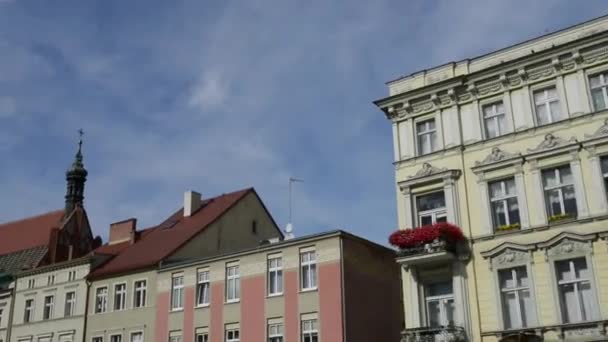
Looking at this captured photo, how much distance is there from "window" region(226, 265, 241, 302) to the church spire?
2660cm

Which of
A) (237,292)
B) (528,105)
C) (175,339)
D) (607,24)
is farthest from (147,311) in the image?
(607,24)

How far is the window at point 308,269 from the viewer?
34.4 meters

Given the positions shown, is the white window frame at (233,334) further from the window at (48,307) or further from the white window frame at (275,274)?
the window at (48,307)

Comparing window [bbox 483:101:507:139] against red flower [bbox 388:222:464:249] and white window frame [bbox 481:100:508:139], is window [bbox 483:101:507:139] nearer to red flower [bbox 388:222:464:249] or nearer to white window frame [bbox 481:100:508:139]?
white window frame [bbox 481:100:508:139]

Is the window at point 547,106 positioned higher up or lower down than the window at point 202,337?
higher up

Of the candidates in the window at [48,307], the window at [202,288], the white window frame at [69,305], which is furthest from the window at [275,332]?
the window at [48,307]

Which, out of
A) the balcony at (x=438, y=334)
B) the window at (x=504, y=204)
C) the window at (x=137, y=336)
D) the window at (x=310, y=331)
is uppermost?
the window at (x=504, y=204)

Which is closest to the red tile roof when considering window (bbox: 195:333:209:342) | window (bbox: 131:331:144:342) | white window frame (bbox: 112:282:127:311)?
white window frame (bbox: 112:282:127:311)

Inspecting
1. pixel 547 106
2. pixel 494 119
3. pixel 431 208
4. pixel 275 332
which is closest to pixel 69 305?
pixel 275 332

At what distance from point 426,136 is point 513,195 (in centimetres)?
483

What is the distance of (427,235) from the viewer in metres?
28.3

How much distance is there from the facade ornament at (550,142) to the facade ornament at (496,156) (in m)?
0.93

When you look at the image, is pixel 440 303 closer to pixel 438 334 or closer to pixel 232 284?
pixel 438 334

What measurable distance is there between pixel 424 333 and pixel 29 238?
39.3 m
